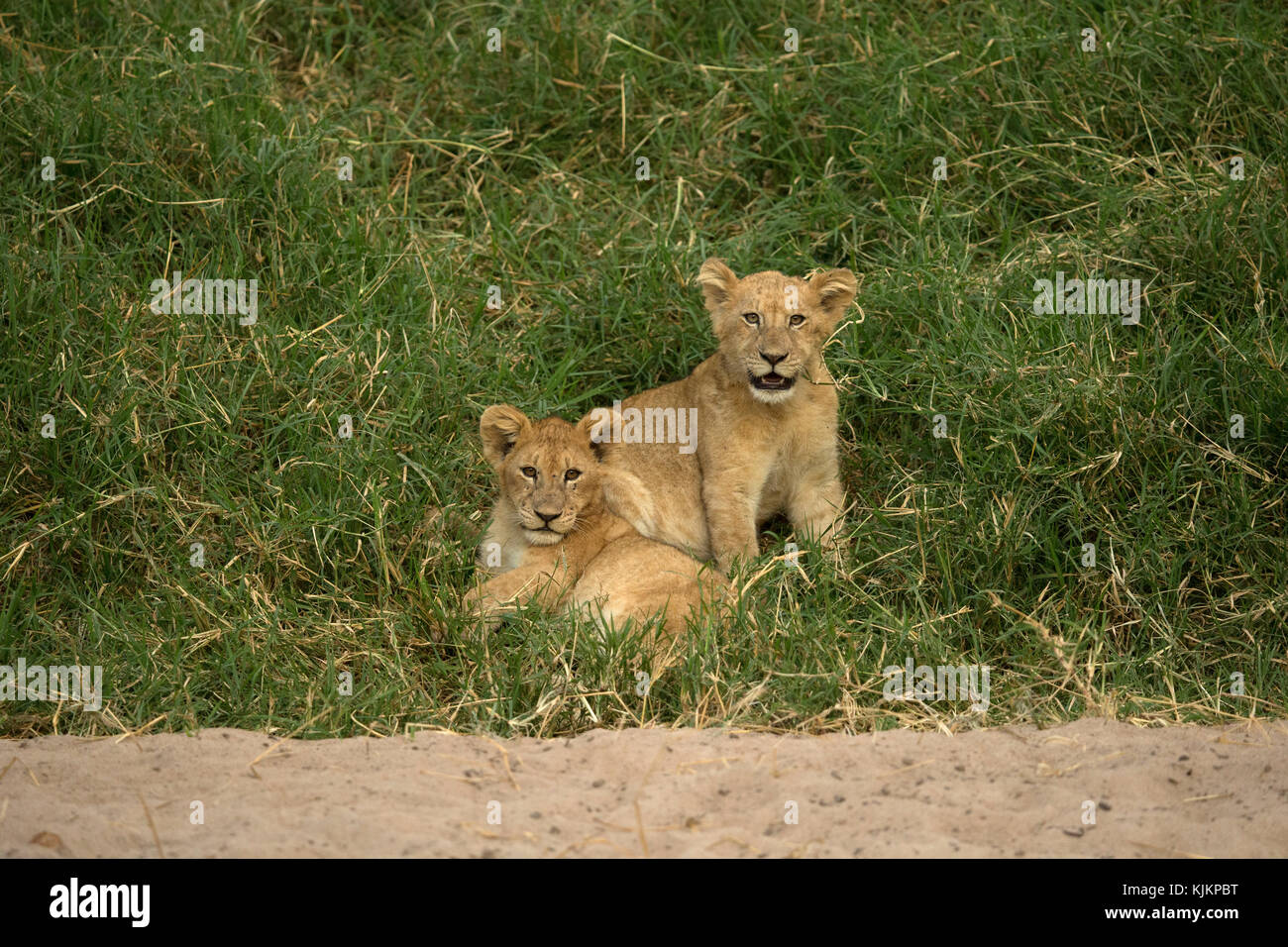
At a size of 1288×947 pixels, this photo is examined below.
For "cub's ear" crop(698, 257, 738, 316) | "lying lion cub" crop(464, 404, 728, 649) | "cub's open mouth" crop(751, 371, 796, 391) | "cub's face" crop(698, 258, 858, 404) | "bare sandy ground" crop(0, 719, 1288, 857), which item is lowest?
"bare sandy ground" crop(0, 719, 1288, 857)

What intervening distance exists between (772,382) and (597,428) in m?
0.82

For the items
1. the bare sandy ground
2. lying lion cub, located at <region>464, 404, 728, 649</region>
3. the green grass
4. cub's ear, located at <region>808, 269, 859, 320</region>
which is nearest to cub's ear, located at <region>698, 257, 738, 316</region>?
cub's ear, located at <region>808, 269, 859, 320</region>

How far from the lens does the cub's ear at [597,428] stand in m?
6.51

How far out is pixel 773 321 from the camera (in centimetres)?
632

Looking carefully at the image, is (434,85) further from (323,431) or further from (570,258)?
(323,431)

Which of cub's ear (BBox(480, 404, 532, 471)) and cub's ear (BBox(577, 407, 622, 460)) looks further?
cub's ear (BBox(577, 407, 622, 460))

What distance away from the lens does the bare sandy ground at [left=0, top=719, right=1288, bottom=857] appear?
387cm

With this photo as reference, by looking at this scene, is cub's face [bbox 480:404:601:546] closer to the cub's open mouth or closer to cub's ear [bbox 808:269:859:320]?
the cub's open mouth

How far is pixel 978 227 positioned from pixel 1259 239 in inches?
59.2

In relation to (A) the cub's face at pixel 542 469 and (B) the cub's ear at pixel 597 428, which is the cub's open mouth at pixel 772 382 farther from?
(A) the cub's face at pixel 542 469

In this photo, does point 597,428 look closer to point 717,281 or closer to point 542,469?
point 542,469

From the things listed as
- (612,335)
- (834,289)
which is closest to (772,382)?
(834,289)

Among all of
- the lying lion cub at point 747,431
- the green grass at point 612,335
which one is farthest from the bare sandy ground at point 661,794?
the lying lion cub at point 747,431

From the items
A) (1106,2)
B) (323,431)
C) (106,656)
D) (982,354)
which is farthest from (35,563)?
(1106,2)
